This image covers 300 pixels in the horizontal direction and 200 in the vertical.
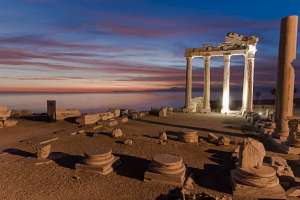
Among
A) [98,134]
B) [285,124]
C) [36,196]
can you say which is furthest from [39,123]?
[285,124]

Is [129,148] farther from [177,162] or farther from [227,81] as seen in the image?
[227,81]

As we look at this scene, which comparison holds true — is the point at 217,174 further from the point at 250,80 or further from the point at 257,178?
the point at 250,80

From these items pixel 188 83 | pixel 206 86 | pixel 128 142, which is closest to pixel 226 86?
pixel 206 86

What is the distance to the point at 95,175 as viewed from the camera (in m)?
9.55

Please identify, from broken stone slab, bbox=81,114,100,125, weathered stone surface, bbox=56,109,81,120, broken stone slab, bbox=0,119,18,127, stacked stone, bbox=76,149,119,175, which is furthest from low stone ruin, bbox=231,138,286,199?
broken stone slab, bbox=0,119,18,127

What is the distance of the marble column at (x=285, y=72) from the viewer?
14234 mm

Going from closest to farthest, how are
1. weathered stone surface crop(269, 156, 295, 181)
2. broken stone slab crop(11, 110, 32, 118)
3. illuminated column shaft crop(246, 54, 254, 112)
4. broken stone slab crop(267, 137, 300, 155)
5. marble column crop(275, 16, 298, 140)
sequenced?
1. weathered stone surface crop(269, 156, 295, 181)
2. broken stone slab crop(267, 137, 300, 155)
3. marble column crop(275, 16, 298, 140)
4. broken stone slab crop(11, 110, 32, 118)
5. illuminated column shaft crop(246, 54, 254, 112)

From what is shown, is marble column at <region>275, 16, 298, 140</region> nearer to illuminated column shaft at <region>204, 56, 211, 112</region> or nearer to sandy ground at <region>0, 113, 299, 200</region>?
sandy ground at <region>0, 113, 299, 200</region>

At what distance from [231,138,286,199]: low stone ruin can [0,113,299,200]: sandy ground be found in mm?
515

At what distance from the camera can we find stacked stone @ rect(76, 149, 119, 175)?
9.73 meters

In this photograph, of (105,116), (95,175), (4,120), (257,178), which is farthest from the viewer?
(105,116)

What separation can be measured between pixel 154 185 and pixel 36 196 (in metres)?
3.99

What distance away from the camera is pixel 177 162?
30.6 ft

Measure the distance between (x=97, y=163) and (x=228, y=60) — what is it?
Answer: 2141 centimetres
